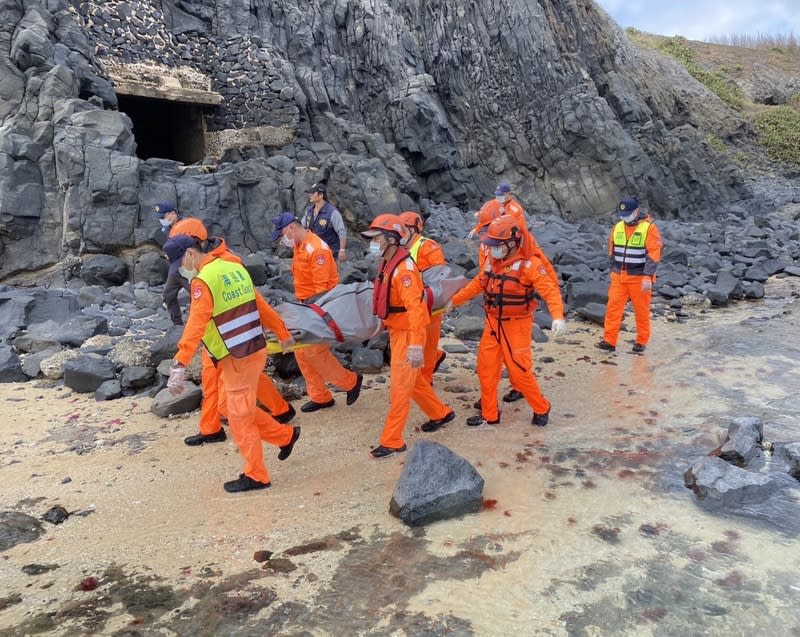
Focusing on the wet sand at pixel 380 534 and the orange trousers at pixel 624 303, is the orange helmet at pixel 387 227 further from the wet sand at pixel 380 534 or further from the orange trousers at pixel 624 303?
the orange trousers at pixel 624 303

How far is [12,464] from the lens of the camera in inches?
204

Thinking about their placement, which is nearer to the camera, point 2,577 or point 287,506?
point 2,577

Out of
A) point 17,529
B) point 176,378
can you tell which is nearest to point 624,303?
point 176,378

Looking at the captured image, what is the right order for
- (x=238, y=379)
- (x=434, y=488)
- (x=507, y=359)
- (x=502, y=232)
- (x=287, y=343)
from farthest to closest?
(x=507, y=359), (x=502, y=232), (x=287, y=343), (x=238, y=379), (x=434, y=488)

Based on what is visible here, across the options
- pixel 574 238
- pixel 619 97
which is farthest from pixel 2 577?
pixel 619 97

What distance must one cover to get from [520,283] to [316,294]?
222 cm

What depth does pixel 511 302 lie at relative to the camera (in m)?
5.48

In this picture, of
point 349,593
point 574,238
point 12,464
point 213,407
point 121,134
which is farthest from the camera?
point 574,238

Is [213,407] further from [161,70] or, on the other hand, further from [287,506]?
[161,70]

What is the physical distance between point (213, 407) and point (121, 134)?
26.3 feet

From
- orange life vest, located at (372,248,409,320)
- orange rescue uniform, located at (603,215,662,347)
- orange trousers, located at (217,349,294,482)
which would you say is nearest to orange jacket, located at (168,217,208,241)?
orange trousers, located at (217,349,294,482)

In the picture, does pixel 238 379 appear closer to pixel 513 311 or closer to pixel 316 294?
pixel 316 294

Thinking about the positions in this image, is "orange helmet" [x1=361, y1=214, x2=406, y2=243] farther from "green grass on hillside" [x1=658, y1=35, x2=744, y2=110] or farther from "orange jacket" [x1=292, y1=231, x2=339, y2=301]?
"green grass on hillside" [x1=658, y1=35, x2=744, y2=110]

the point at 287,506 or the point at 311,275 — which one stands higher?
the point at 311,275
